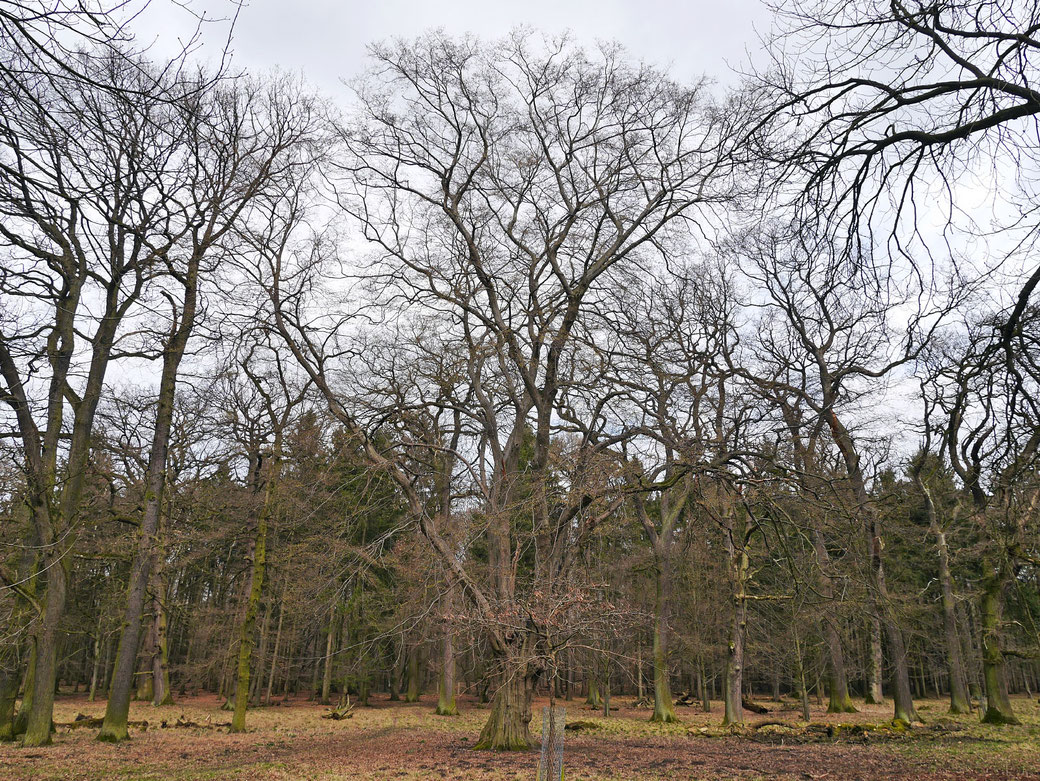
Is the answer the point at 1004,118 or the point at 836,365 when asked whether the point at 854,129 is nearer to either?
the point at 1004,118

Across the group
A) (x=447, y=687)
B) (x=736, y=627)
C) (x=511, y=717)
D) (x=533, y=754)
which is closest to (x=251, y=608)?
(x=511, y=717)

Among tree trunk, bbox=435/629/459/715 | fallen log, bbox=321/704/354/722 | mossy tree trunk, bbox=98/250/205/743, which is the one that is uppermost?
mossy tree trunk, bbox=98/250/205/743

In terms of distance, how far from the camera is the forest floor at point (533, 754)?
985 cm

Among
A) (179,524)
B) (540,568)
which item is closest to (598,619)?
(540,568)

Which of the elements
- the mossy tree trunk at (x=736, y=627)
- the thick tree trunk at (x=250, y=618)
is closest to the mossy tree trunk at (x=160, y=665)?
the thick tree trunk at (x=250, y=618)

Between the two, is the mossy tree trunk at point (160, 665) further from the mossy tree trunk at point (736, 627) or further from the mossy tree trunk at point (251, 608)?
the mossy tree trunk at point (736, 627)

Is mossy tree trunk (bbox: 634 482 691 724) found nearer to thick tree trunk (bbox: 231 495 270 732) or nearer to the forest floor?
the forest floor

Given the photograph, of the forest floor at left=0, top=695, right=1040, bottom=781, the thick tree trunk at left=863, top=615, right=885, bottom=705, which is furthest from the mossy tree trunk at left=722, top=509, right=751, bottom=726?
the thick tree trunk at left=863, top=615, right=885, bottom=705

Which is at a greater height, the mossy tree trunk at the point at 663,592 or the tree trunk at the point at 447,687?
the mossy tree trunk at the point at 663,592

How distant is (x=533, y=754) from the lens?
39.6 ft

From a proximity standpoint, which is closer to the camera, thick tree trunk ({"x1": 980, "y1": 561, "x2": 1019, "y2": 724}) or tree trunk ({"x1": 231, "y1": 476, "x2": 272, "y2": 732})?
tree trunk ({"x1": 231, "y1": 476, "x2": 272, "y2": 732})

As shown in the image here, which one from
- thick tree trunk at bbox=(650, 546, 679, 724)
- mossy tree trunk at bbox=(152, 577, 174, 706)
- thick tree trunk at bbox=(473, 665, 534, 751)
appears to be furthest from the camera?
mossy tree trunk at bbox=(152, 577, 174, 706)

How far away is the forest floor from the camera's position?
32.3 feet

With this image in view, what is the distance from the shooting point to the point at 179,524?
63.5 ft
